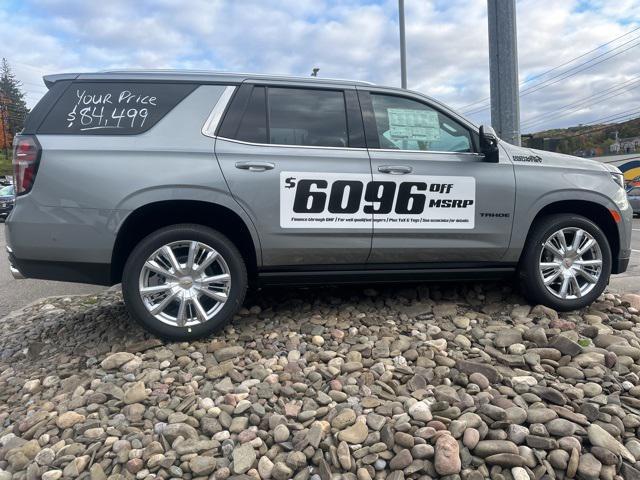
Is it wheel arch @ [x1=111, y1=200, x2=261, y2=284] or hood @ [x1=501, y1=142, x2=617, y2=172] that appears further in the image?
hood @ [x1=501, y1=142, x2=617, y2=172]

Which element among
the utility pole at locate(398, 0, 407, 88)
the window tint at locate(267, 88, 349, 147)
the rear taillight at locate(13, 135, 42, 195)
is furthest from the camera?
the utility pole at locate(398, 0, 407, 88)

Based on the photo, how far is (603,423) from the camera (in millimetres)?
2426

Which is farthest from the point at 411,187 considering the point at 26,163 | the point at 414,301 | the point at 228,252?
the point at 26,163

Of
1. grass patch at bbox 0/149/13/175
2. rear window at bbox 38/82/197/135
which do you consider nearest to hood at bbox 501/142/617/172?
rear window at bbox 38/82/197/135

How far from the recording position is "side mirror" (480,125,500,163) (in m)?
3.68

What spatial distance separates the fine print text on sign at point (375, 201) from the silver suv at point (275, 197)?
0.4 inches

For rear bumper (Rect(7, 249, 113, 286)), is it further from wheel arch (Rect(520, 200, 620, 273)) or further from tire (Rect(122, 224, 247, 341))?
wheel arch (Rect(520, 200, 620, 273))

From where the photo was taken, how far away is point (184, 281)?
3.38 m

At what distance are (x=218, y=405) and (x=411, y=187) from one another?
2064mm

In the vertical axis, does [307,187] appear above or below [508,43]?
below

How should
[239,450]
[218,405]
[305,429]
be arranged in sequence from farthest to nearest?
[218,405]
[305,429]
[239,450]

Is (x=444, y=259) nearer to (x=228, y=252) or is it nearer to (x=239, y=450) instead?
(x=228, y=252)

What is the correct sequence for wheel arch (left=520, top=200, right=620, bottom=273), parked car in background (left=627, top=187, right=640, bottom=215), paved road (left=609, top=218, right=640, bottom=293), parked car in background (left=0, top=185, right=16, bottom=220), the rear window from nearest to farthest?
the rear window < wheel arch (left=520, top=200, right=620, bottom=273) < paved road (left=609, top=218, right=640, bottom=293) < parked car in background (left=627, top=187, right=640, bottom=215) < parked car in background (left=0, top=185, right=16, bottom=220)

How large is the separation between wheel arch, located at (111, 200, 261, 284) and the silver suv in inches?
0.5
